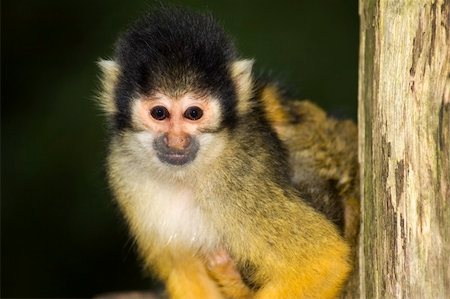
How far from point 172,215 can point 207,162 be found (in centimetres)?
31

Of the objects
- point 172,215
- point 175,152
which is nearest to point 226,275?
point 172,215

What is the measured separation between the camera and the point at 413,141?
3289mm

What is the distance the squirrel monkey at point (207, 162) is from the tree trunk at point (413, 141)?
451 millimetres

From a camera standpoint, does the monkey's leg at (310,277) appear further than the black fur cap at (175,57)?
Yes

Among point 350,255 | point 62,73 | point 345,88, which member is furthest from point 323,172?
point 62,73

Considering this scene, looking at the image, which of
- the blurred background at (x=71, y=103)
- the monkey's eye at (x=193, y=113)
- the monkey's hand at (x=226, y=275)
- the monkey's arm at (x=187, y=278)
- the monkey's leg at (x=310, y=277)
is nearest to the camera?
the monkey's eye at (x=193, y=113)

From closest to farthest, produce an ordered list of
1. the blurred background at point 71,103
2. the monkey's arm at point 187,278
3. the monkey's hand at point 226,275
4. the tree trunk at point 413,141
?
1. the tree trunk at point 413,141
2. the monkey's hand at point 226,275
3. the monkey's arm at point 187,278
4. the blurred background at point 71,103

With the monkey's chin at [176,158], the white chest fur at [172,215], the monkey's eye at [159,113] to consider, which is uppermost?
the monkey's eye at [159,113]

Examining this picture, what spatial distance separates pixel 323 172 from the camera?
14.0 feet

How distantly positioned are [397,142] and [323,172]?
3.19ft

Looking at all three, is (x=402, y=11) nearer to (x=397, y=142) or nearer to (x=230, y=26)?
(x=397, y=142)

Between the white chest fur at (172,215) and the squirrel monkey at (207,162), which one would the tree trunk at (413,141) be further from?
the white chest fur at (172,215)

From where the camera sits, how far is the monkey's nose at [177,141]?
3633mm

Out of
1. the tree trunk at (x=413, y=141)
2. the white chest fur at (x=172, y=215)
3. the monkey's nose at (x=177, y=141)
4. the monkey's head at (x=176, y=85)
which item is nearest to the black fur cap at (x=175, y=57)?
the monkey's head at (x=176, y=85)
